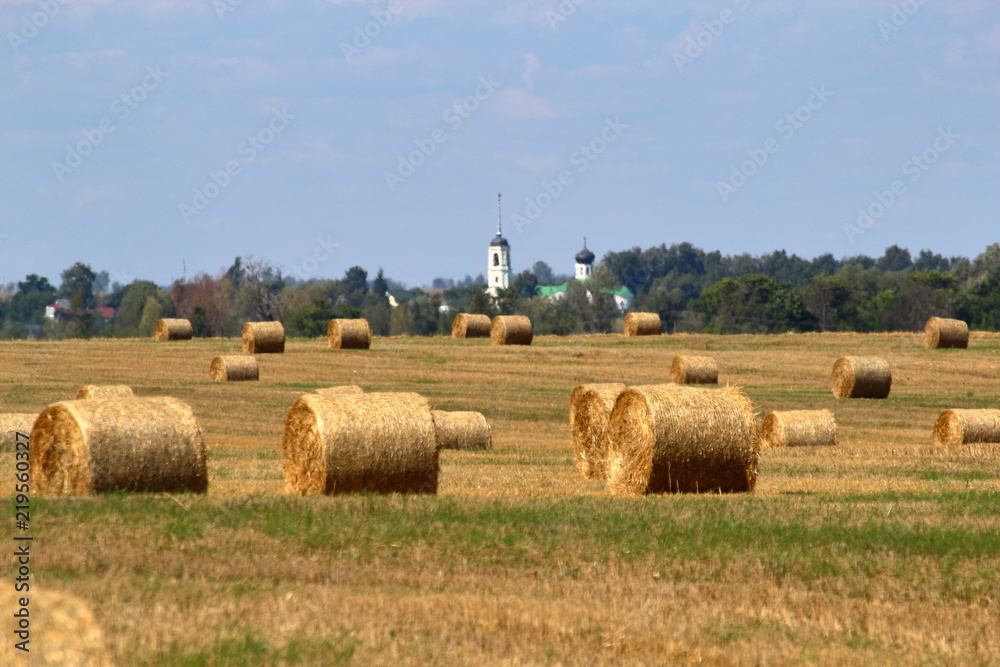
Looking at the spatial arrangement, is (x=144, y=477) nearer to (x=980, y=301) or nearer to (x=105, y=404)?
(x=105, y=404)

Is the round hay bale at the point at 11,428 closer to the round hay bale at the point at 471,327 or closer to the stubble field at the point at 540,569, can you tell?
the stubble field at the point at 540,569

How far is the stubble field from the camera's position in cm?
783

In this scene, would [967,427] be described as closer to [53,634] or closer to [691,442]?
[691,442]

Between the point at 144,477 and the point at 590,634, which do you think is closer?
the point at 590,634

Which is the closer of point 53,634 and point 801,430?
point 53,634

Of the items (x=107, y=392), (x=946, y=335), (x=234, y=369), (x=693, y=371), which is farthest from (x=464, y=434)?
(x=946, y=335)

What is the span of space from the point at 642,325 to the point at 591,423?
3755 cm

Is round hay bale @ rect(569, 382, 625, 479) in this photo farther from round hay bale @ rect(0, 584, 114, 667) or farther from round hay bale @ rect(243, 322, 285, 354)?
round hay bale @ rect(243, 322, 285, 354)

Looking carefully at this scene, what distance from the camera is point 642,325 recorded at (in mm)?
56844

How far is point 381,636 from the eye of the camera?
7734 millimetres

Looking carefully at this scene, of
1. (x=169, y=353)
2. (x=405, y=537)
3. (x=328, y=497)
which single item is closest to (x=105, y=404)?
(x=328, y=497)

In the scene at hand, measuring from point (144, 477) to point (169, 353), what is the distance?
33.7 metres

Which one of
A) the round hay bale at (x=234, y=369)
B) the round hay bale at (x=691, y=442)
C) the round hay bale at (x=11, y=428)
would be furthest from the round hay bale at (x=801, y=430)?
the round hay bale at (x=234, y=369)

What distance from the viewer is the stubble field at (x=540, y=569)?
7832mm
